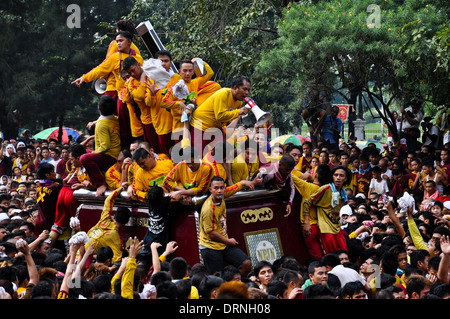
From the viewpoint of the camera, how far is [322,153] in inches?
501

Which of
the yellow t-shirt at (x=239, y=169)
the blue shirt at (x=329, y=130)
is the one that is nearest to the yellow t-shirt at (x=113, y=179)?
the yellow t-shirt at (x=239, y=169)

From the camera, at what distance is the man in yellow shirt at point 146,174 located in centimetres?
873

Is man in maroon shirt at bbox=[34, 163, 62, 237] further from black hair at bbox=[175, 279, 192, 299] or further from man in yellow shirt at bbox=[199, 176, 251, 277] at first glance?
black hair at bbox=[175, 279, 192, 299]

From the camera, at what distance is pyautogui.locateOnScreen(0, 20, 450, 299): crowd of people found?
6613 mm

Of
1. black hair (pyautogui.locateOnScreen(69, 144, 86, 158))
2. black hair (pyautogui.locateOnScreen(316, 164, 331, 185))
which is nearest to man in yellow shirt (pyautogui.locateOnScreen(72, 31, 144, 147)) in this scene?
black hair (pyautogui.locateOnScreen(69, 144, 86, 158))

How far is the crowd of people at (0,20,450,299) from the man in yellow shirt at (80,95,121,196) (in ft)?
0.05

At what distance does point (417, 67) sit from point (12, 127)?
16.2 metres

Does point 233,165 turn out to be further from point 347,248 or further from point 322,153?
point 322,153

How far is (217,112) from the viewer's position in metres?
8.84

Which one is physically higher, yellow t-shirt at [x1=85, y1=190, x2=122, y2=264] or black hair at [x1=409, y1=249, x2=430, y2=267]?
yellow t-shirt at [x1=85, y1=190, x2=122, y2=264]

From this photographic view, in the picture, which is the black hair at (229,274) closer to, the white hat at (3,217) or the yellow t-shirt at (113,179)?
the yellow t-shirt at (113,179)

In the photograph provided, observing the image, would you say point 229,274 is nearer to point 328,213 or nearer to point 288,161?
point 288,161

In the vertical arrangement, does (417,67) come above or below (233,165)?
above
